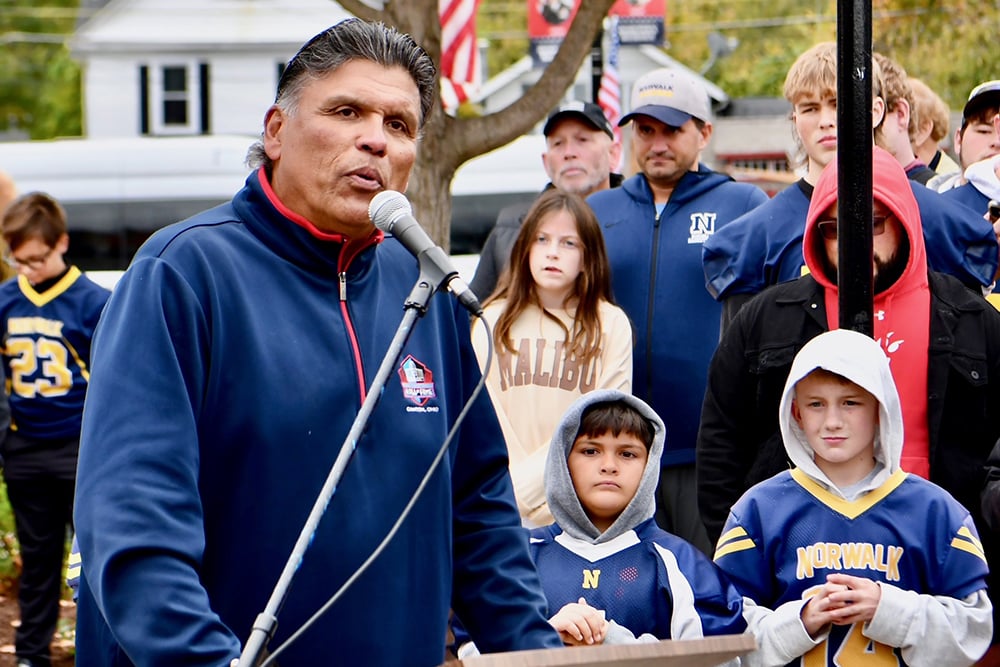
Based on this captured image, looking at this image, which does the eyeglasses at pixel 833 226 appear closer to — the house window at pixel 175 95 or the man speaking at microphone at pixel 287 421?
the man speaking at microphone at pixel 287 421

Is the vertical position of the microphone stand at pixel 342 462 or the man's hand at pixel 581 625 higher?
the microphone stand at pixel 342 462

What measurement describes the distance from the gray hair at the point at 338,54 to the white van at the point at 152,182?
16.5 meters

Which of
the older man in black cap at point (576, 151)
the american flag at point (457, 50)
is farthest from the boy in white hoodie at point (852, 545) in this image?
the american flag at point (457, 50)

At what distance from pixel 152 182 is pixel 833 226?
1621cm

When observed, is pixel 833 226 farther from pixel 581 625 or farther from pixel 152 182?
pixel 152 182

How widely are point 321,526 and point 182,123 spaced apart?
162ft

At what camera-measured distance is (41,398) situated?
7957mm

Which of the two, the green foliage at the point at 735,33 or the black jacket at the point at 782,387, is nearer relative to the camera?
the black jacket at the point at 782,387

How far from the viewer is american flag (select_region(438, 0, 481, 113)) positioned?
43.9 feet

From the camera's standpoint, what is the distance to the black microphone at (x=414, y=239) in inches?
114

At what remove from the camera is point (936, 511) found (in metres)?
4.39

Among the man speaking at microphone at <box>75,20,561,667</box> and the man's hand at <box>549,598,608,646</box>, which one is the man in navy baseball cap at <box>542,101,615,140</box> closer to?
the man's hand at <box>549,598,608,646</box>

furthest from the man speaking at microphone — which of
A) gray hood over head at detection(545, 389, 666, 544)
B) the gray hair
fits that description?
gray hood over head at detection(545, 389, 666, 544)

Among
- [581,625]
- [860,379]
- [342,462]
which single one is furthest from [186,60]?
[342,462]
